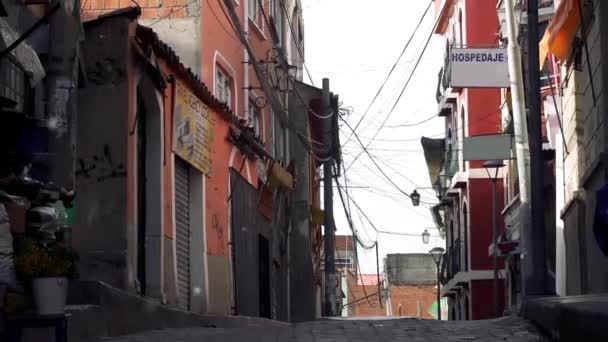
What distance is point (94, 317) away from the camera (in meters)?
12.1

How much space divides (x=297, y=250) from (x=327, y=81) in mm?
5508

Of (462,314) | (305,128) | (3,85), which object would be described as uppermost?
(305,128)

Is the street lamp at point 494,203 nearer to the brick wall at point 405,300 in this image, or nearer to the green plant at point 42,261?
the green plant at point 42,261

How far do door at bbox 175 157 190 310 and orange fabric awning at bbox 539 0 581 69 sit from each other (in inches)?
232

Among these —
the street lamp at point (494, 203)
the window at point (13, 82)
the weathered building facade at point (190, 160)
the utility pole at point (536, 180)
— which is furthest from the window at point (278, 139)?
the window at point (13, 82)

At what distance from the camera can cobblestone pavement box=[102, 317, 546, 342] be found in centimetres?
1255

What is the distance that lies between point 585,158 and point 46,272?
1006 cm

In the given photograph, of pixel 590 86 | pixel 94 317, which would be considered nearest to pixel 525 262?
pixel 590 86

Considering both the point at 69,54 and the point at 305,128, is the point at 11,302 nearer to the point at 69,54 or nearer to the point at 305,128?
the point at 69,54

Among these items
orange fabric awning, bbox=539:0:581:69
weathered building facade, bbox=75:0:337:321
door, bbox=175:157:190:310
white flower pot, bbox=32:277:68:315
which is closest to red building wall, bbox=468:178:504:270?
weathered building facade, bbox=75:0:337:321

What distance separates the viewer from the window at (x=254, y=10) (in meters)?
27.0

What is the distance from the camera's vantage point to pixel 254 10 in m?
27.5

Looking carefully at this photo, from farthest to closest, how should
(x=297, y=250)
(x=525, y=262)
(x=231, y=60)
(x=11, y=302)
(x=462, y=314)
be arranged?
(x=462, y=314) < (x=297, y=250) < (x=231, y=60) < (x=525, y=262) < (x=11, y=302)

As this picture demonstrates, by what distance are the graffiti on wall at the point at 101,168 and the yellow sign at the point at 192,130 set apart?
265 centimetres
